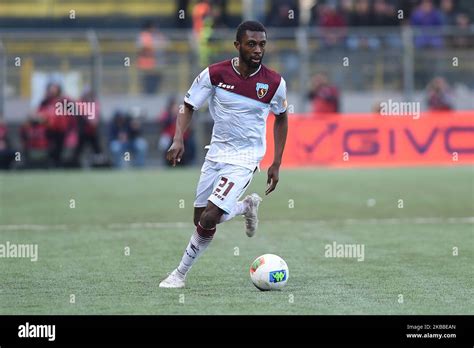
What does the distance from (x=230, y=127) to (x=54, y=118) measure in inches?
703

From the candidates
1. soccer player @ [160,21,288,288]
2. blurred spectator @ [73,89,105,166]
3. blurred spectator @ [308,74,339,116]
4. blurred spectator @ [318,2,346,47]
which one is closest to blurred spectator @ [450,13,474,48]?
blurred spectator @ [318,2,346,47]

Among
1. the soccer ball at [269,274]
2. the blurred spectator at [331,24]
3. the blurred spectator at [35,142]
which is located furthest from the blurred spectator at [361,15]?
the soccer ball at [269,274]

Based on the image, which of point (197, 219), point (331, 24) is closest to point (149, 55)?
point (331, 24)

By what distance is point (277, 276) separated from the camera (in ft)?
33.1

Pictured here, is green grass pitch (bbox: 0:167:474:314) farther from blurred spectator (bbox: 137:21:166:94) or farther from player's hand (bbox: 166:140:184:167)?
blurred spectator (bbox: 137:21:166:94)

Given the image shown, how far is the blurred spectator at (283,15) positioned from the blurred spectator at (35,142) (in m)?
6.94

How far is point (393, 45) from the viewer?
2828 centimetres

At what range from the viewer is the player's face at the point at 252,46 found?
1013 centimetres

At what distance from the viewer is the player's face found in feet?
33.2

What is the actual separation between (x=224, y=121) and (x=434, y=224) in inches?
250

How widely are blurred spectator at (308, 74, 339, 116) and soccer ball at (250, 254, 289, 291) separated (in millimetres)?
18058

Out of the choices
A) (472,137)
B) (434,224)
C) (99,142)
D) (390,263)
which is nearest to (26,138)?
(99,142)

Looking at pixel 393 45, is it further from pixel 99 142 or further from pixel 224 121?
pixel 224 121

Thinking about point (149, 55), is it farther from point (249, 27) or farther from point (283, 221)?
point (249, 27)
